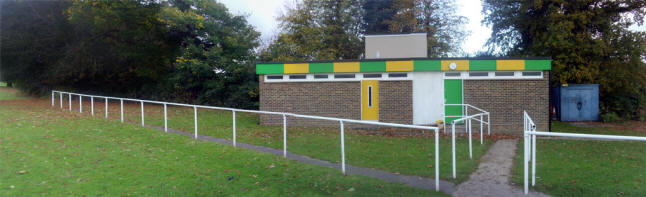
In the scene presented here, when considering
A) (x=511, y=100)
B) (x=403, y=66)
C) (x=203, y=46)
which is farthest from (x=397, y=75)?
(x=203, y=46)

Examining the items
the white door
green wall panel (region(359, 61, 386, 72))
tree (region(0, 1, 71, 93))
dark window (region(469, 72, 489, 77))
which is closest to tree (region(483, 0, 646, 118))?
dark window (region(469, 72, 489, 77))

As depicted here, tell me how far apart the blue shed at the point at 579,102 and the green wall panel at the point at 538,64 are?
6746 mm

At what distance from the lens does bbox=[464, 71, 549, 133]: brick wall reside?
44.2 feet

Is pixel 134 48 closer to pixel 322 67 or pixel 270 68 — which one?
pixel 270 68

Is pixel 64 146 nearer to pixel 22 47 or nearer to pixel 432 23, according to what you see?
pixel 22 47

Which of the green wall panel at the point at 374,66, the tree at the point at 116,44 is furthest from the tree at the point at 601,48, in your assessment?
the tree at the point at 116,44

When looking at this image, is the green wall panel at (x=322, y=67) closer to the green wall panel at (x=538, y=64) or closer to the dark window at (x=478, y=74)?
the dark window at (x=478, y=74)

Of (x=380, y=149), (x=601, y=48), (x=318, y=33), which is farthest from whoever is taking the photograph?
(x=318, y=33)

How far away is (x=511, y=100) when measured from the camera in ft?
44.9

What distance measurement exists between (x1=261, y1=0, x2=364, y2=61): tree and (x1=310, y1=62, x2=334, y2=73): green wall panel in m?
10.8

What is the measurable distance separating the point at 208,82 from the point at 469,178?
19.0 metres

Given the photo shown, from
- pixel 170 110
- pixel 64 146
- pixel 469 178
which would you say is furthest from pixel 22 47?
pixel 469 178

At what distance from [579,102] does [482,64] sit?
8322mm

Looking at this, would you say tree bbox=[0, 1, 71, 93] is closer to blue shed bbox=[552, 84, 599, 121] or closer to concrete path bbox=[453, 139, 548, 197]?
concrete path bbox=[453, 139, 548, 197]
